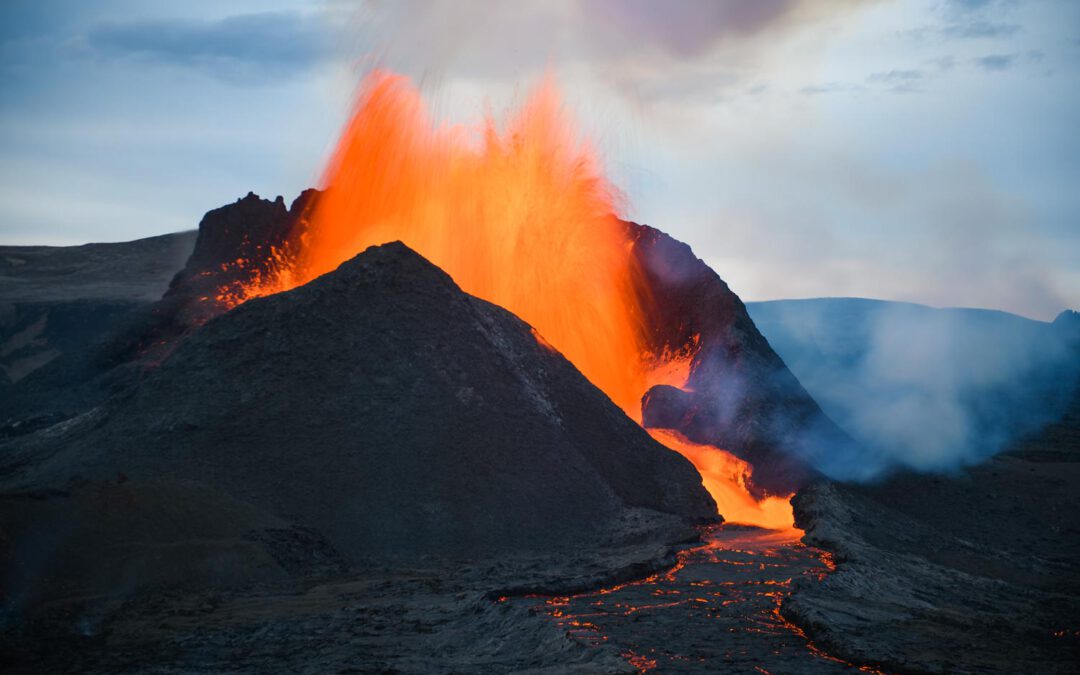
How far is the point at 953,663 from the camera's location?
10.8 meters

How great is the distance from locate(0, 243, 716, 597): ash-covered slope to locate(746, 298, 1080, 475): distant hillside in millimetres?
15750

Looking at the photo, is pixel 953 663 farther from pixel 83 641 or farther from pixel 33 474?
pixel 33 474

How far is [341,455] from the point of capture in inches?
747

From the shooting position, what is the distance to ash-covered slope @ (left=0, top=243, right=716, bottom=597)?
15.0 meters

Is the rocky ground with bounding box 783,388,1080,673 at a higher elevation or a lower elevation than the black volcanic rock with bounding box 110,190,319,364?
lower

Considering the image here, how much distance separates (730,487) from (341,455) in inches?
433

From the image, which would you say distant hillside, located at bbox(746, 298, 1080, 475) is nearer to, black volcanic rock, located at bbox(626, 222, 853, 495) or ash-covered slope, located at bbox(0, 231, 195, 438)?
black volcanic rock, located at bbox(626, 222, 853, 495)

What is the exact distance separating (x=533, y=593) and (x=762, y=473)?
12789 mm

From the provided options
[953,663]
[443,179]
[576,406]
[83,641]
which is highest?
[443,179]

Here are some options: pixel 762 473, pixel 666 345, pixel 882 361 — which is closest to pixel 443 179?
pixel 666 345

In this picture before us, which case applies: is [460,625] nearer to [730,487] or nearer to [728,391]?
[730,487]

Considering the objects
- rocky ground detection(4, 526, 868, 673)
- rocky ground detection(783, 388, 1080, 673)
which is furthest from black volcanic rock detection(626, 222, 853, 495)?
rocky ground detection(4, 526, 868, 673)

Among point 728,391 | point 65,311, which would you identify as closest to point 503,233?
point 728,391

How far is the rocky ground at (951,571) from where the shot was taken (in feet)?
38.3
